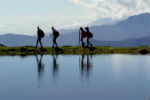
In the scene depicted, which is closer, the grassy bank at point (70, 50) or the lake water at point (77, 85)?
the lake water at point (77, 85)

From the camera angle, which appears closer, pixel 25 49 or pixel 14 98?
pixel 14 98

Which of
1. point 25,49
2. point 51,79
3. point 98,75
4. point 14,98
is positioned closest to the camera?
point 14,98

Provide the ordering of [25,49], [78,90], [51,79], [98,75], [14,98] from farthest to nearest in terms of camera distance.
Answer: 1. [25,49]
2. [98,75]
3. [51,79]
4. [78,90]
5. [14,98]

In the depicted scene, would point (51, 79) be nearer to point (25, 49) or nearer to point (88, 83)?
point (88, 83)

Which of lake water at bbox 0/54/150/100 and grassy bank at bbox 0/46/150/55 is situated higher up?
grassy bank at bbox 0/46/150/55

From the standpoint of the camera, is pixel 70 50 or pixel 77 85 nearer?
pixel 77 85

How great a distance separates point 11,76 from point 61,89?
356 inches

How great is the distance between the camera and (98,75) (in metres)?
31.3

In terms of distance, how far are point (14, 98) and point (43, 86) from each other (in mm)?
4101

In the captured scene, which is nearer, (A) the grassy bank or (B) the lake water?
(B) the lake water

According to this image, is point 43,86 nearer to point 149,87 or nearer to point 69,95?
point 69,95

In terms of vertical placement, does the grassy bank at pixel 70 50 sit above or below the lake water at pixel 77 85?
above

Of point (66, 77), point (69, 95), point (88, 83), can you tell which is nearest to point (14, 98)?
point (69, 95)

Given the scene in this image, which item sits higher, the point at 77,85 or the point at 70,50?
the point at 70,50
